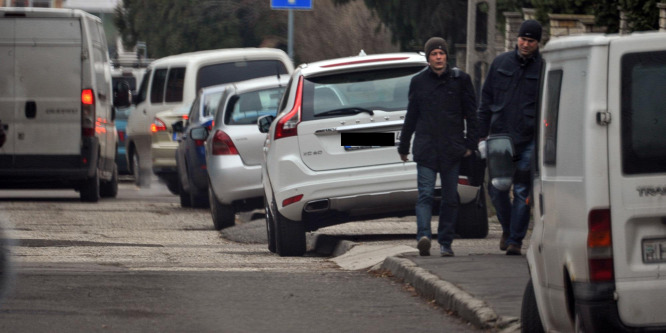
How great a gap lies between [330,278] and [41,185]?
10.9 meters

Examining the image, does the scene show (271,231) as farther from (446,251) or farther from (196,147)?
(196,147)

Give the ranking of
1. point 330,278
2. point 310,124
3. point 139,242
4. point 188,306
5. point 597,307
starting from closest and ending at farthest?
point 597,307
point 188,306
point 330,278
point 310,124
point 139,242

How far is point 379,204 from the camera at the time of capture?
12.2 metres

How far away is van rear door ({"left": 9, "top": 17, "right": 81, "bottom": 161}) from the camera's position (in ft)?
65.7

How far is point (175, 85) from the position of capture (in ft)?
76.4

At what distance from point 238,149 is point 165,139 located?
6.72m

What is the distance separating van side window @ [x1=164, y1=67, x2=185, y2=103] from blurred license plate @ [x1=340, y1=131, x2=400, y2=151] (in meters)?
11.2

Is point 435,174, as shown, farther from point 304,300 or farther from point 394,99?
point 304,300

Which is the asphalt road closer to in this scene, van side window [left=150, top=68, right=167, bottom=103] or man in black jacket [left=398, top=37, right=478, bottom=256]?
man in black jacket [left=398, top=37, right=478, bottom=256]

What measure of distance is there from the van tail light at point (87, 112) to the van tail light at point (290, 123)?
27.7 feet

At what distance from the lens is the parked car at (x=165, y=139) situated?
72.3 feet

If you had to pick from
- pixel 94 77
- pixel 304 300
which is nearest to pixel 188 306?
pixel 304 300

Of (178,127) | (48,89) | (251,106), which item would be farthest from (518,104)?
(48,89)

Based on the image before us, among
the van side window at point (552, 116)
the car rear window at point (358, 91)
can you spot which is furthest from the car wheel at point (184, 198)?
the van side window at point (552, 116)
